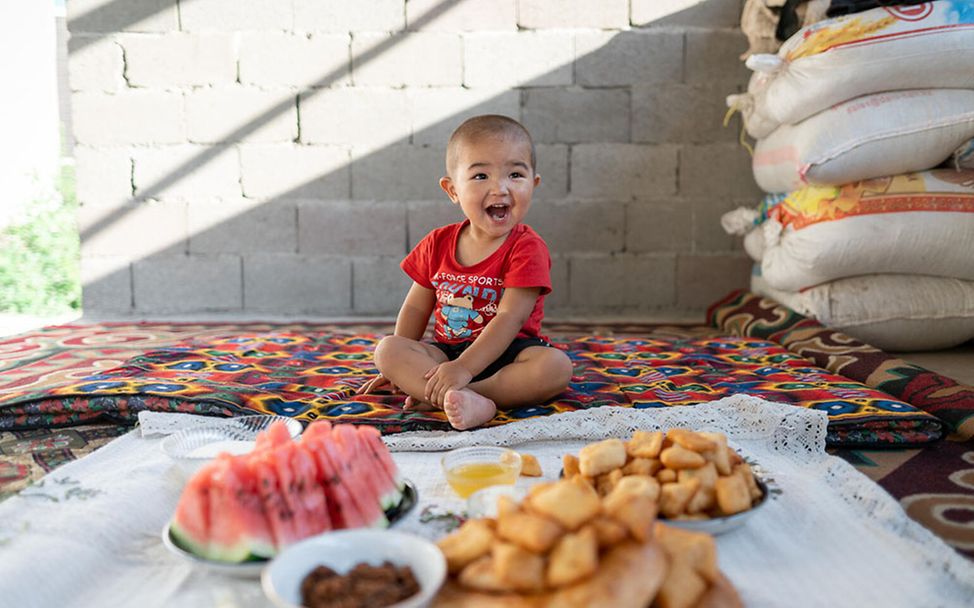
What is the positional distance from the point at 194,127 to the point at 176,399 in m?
2.16

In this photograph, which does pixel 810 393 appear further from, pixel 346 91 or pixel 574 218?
pixel 346 91

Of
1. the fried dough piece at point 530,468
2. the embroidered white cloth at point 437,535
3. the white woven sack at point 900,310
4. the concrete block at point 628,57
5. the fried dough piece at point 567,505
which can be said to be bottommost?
the embroidered white cloth at point 437,535

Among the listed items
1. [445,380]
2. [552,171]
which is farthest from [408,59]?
[445,380]

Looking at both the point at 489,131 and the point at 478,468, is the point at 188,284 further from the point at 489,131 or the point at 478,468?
the point at 478,468

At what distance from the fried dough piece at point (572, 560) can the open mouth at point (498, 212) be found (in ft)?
4.33

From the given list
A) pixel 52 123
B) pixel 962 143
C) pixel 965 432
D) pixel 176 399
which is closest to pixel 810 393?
pixel 965 432

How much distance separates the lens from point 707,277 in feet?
12.4

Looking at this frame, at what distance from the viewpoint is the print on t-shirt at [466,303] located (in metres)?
2.13

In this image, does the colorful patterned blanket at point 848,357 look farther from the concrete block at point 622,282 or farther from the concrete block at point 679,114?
the concrete block at point 679,114

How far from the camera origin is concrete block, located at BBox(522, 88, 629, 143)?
3.65 meters

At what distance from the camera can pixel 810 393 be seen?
2.02 metres

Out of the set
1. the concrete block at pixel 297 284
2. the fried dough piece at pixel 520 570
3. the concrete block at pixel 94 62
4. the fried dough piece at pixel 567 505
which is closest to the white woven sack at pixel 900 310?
the concrete block at pixel 297 284

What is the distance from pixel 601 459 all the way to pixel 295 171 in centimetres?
283

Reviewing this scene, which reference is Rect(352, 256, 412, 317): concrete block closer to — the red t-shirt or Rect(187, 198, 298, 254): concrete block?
Rect(187, 198, 298, 254): concrete block
